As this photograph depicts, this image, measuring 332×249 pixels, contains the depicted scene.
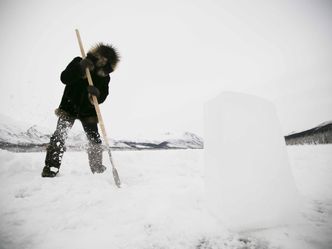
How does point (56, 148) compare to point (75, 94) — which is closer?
point (56, 148)

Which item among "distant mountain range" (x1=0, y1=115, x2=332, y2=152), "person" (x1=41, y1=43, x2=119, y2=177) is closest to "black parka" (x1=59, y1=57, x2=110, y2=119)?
"person" (x1=41, y1=43, x2=119, y2=177)

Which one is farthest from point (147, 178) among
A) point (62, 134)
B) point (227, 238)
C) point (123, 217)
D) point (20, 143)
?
point (20, 143)

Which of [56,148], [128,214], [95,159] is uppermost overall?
[56,148]

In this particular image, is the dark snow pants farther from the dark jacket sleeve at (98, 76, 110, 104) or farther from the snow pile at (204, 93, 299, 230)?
the snow pile at (204, 93, 299, 230)

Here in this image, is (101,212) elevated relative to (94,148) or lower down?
lower down

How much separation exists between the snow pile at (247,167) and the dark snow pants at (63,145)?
2.27 meters

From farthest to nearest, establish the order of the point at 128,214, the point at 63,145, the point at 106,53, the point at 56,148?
the point at 106,53 → the point at 63,145 → the point at 56,148 → the point at 128,214

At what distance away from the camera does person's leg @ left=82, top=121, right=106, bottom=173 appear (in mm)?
3404

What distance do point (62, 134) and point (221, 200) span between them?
276 cm

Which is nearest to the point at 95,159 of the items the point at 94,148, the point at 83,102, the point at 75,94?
the point at 94,148

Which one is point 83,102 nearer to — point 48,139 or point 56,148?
point 56,148

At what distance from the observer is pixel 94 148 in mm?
3459

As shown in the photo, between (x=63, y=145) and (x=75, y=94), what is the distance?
90cm

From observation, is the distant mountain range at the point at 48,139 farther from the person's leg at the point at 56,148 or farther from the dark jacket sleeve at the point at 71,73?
the dark jacket sleeve at the point at 71,73
